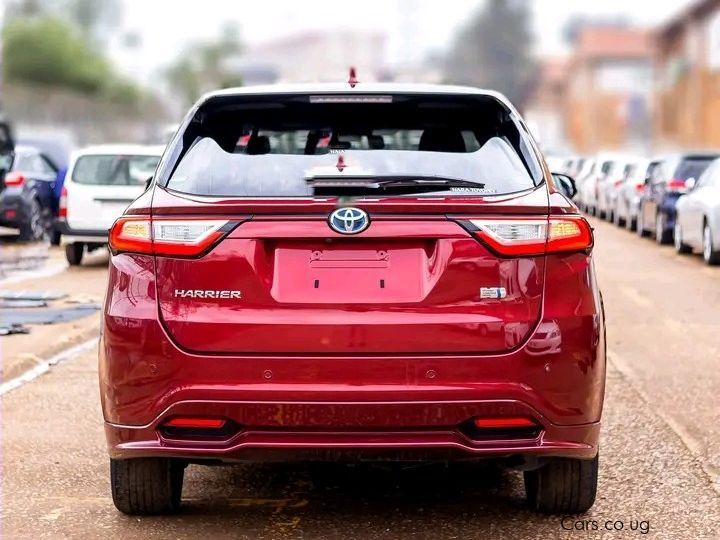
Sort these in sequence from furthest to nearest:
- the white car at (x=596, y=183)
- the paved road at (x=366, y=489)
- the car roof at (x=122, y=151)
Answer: the white car at (x=596, y=183)
the car roof at (x=122, y=151)
the paved road at (x=366, y=489)

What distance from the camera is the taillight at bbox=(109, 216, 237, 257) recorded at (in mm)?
5020

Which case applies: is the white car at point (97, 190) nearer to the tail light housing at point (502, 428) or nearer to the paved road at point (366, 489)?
the paved road at point (366, 489)

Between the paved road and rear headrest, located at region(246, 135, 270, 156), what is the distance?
1463mm

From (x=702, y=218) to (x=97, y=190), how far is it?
7.95 meters

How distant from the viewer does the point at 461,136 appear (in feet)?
18.5

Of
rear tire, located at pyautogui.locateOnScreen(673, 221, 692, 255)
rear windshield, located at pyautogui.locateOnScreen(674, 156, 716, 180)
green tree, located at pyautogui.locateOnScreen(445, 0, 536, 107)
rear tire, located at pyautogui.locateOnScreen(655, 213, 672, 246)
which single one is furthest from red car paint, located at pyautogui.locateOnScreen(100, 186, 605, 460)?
green tree, located at pyautogui.locateOnScreen(445, 0, 536, 107)

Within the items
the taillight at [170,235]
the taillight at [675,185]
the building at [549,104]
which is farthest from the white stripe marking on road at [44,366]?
the building at [549,104]

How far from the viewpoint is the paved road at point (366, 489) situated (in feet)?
18.3

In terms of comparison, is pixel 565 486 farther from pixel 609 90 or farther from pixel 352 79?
pixel 609 90

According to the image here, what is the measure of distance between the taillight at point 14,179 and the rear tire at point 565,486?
690 inches

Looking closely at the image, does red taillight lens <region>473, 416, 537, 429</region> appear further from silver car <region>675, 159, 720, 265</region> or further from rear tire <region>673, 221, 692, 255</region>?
rear tire <region>673, 221, 692, 255</region>

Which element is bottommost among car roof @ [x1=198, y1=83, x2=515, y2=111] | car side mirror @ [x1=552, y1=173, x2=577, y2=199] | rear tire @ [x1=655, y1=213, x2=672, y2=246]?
rear tire @ [x1=655, y1=213, x2=672, y2=246]

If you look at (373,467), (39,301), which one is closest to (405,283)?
(373,467)

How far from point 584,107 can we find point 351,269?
107 meters
